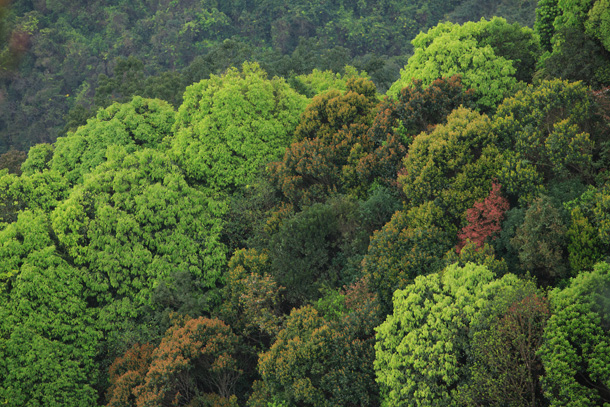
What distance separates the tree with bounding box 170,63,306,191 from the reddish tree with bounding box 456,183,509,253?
1090cm

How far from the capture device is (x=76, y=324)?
67.7 ft

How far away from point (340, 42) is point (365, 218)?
46.9m

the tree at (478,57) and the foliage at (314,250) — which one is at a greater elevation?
the tree at (478,57)

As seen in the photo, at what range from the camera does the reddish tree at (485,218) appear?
17016 mm

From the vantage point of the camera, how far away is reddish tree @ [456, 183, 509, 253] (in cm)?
1702

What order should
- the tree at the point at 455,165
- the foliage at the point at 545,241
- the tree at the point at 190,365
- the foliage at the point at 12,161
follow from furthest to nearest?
the foliage at the point at 12,161 < the tree at the point at 190,365 < the tree at the point at 455,165 < the foliage at the point at 545,241

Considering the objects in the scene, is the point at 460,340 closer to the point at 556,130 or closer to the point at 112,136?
the point at 556,130

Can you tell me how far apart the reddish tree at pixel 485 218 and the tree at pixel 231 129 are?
10902mm

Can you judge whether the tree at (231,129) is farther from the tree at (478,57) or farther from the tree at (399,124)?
the tree at (478,57)

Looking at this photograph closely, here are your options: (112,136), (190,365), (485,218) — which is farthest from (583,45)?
(112,136)

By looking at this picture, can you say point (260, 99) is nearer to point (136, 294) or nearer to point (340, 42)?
point (136, 294)

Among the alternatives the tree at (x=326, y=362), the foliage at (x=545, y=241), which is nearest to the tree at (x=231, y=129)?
the tree at (x=326, y=362)

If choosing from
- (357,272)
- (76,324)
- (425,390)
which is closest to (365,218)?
(357,272)

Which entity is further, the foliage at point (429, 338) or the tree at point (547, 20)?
the tree at point (547, 20)
